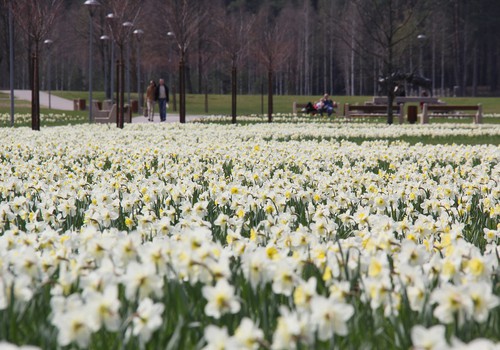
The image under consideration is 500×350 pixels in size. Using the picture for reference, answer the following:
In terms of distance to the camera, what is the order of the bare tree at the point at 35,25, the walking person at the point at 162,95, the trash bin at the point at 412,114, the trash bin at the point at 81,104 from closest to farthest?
the bare tree at the point at 35,25 → the walking person at the point at 162,95 → the trash bin at the point at 412,114 → the trash bin at the point at 81,104

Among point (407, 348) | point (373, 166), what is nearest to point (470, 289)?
point (407, 348)

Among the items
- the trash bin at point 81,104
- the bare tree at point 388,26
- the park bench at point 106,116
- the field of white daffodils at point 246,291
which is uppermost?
the bare tree at point 388,26

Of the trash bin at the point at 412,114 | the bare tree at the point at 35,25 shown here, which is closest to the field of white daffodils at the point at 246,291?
the bare tree at the point at 35,25

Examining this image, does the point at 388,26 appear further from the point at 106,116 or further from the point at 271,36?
the point at 106,116

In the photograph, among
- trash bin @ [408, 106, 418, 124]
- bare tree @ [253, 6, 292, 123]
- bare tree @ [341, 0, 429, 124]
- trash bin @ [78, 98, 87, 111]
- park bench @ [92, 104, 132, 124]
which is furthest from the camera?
trash bin @ [78, 98, 87, 111]

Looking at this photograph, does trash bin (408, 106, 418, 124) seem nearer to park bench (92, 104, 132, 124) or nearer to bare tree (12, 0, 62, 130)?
park bench (92, 104, 132, 124)

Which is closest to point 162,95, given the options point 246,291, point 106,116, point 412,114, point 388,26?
point 106,116

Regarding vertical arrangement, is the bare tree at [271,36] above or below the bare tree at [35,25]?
above

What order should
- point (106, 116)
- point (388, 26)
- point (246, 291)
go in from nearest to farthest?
point (246, 291) → point (106, 116) → point (388, 26)

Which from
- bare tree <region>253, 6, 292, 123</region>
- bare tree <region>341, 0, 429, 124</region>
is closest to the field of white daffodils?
bare tree <region>341, 0, 429, 124</region>

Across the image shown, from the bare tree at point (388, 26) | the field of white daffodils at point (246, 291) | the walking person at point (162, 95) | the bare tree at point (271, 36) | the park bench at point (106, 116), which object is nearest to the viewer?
the field of white daffodils at point (246, 291)

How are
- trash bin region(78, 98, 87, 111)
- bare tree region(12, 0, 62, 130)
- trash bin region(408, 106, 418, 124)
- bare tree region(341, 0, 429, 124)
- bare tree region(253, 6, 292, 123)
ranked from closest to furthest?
bare tree region(12, 0, 62, 130), bare tree region(341, 0, 429, 124), trash bin region(408, 106, 418, 124), bare tree region(253, 6, 292, 123), trash bin region(78, 98, 87, 111)

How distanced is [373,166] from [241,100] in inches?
2315

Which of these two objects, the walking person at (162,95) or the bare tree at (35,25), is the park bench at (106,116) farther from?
the bare tree at (35,25)
